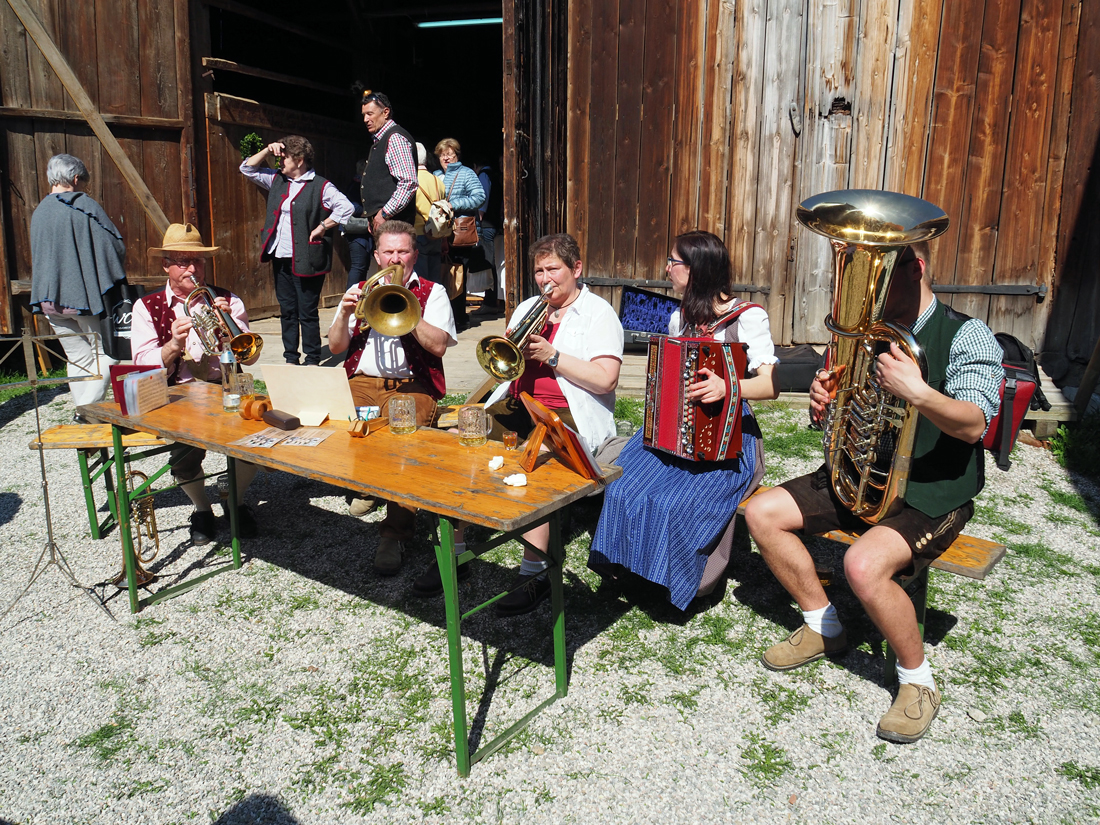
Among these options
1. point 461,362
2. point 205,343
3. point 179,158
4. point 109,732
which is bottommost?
point 109,732

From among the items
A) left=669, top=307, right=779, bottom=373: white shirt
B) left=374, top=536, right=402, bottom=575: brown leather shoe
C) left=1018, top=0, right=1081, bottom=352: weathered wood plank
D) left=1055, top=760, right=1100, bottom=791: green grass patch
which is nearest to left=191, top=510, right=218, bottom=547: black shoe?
left=374, top=536, right=402, bottom=575: brown leather shoe

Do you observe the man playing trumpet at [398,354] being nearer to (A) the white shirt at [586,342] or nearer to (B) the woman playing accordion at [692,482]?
(A) the white shirt at [586,342]

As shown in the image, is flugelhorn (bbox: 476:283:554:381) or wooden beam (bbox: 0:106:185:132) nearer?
flugelhorn (bbox: 476:283:554:381)

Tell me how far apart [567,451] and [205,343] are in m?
2.12

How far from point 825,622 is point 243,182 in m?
7.76

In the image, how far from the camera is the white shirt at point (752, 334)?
350 centimetres

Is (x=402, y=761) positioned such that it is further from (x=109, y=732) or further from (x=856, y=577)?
(x=856, y=577)

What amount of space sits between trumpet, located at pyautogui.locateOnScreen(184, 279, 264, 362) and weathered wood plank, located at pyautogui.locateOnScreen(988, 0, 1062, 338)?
532 cm

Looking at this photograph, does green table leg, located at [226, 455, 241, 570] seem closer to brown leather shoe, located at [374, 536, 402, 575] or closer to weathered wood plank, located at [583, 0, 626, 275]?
brown leather shoe, located at [374, 536, 402, 575]

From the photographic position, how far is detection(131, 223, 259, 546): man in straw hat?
13.8ft

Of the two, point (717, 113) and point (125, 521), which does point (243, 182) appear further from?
point (125, 521)

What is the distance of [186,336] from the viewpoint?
161 inches

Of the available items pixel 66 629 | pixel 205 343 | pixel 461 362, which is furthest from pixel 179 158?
pixel 66 629

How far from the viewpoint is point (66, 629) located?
354 cm
